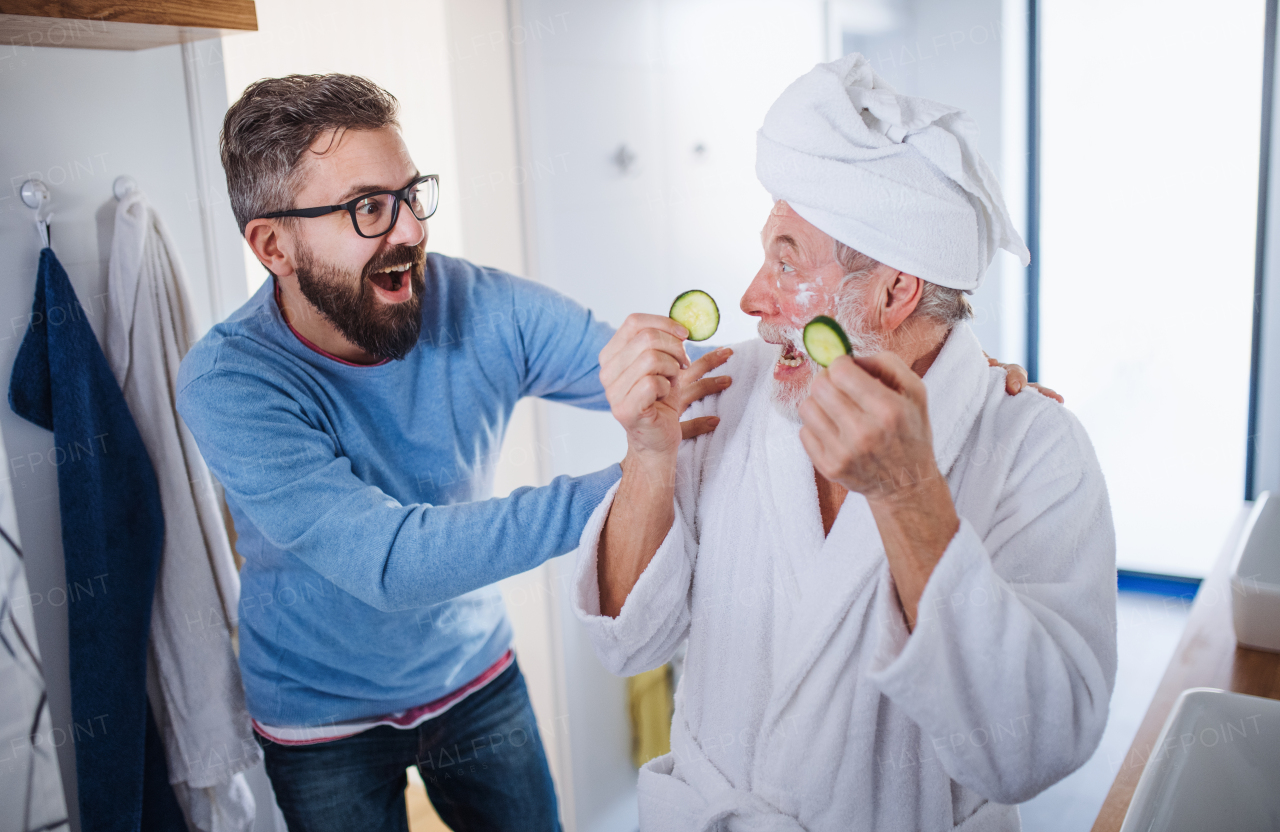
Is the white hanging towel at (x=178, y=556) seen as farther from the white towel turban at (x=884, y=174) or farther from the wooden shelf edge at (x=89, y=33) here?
the white towel turban at (x=884, y=174)

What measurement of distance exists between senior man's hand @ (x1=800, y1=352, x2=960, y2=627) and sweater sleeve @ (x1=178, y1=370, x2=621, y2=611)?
20.6 inches

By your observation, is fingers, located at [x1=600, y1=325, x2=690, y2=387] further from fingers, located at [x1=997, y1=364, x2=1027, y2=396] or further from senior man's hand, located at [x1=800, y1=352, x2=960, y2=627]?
fingers, located at [x1=997, y1=364, x2=1027, y2=396]

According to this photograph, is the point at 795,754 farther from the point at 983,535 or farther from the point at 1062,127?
the point at 1062,127

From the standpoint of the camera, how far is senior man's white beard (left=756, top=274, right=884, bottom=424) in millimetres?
1299

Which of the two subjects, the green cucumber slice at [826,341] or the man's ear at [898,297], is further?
the man's ear at [898,297]

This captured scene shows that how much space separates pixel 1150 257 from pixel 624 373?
374cm

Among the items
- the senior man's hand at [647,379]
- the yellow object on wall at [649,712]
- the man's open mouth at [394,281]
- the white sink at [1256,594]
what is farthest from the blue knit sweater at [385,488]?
the white sink at [1256,594]

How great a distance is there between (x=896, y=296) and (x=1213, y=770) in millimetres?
829

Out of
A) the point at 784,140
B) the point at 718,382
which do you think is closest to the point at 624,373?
the point at 718,382

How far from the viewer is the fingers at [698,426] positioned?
4.64 ft

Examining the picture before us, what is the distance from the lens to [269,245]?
161 cm

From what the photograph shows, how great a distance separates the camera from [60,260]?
172 cm

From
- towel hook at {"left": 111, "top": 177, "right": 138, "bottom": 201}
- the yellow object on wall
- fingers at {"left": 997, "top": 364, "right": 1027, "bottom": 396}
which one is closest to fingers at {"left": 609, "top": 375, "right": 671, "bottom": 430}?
fingers at {"left": 997, "top": 364, "right": 1027, "bottom": 396}

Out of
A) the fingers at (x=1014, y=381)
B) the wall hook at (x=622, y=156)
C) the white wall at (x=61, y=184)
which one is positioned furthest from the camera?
the wall hook at (x=622, y=156)
